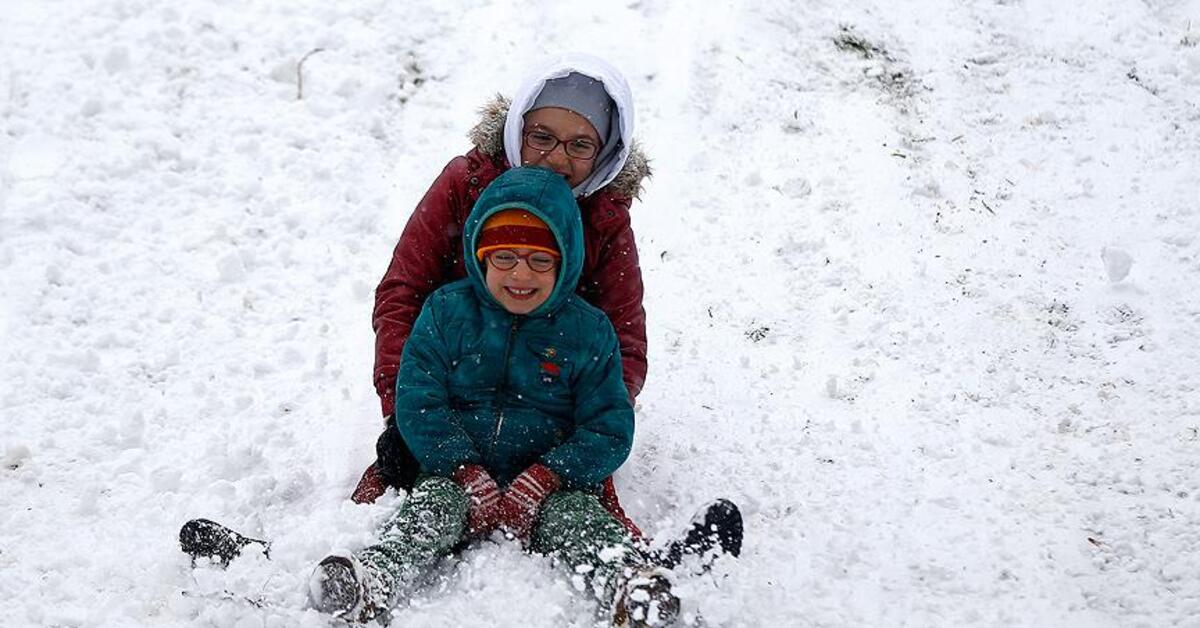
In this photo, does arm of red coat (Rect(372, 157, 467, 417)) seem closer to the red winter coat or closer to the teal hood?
the red winter coat

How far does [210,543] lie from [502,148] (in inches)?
66.6

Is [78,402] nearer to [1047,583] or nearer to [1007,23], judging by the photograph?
[1047,583]

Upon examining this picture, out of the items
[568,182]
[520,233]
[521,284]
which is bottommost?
[521,284]

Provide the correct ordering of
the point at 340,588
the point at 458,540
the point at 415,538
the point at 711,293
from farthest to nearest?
the point at 711,293
the point at 458,540
the point at 415,538
the point at 340,588

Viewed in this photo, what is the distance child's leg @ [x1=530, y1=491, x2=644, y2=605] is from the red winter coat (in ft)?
2.22

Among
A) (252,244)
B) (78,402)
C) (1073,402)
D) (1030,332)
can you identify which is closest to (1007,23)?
(1030,332)


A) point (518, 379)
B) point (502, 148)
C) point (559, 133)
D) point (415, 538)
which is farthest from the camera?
point (502, 148)

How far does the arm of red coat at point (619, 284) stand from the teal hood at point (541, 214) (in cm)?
40

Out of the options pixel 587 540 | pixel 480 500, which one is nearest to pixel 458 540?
pixel 480 500

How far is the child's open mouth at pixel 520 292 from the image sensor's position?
3.31 m

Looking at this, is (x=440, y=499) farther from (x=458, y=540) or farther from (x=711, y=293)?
(x=711, y=293)

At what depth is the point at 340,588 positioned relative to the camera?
2.79 meters

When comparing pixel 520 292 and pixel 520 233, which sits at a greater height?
pixel 520 233

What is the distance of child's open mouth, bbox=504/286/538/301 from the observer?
331 centimetres
